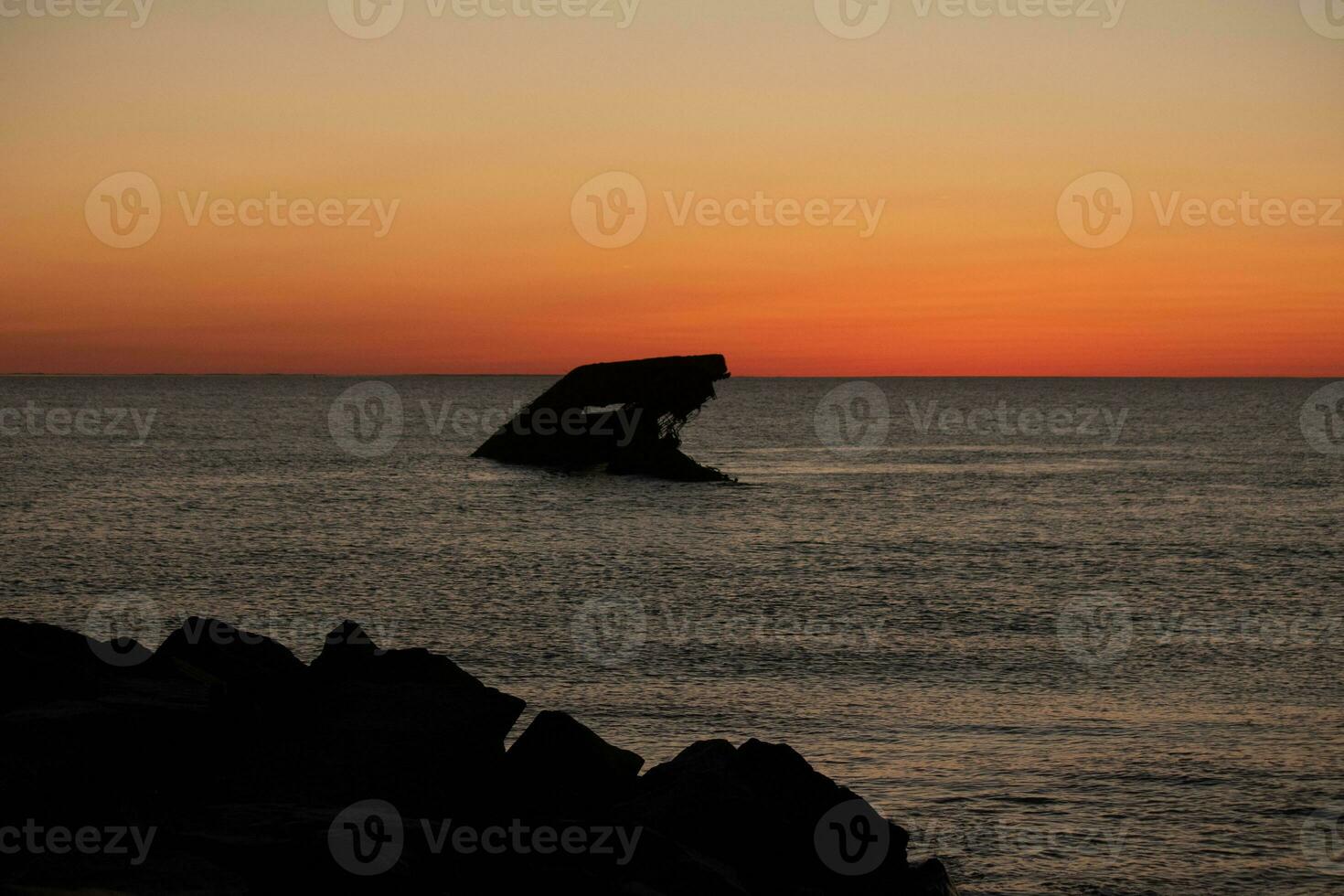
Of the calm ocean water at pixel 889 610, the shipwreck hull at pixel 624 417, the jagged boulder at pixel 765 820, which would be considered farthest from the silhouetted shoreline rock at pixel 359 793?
the shipwreck hull at pixel 624 417

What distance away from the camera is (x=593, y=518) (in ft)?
158

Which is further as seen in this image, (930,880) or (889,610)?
(889,610)

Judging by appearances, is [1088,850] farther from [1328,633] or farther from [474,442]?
[474,442]

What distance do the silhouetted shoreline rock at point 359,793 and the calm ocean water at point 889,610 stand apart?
3204 mm

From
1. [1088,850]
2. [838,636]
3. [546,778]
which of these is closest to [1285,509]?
[838,636]

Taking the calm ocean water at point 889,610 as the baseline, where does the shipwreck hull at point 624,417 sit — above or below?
above

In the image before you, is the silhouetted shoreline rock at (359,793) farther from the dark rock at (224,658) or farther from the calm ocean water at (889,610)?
the calm ocean water at (889,610)

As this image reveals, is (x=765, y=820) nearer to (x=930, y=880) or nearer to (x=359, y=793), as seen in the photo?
(x=930, y=880)

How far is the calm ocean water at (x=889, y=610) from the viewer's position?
1562cm

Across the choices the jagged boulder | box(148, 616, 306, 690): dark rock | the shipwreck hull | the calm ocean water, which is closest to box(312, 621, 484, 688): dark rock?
box(148, 616, 306, 690): dark rock

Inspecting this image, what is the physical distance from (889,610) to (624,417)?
32.8 meters

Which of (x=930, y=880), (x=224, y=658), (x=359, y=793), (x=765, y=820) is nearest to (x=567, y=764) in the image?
(x=765, y=820)

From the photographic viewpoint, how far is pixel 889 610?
29516 millimetres

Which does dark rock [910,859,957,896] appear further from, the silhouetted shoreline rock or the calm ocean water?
the calm ocean water
